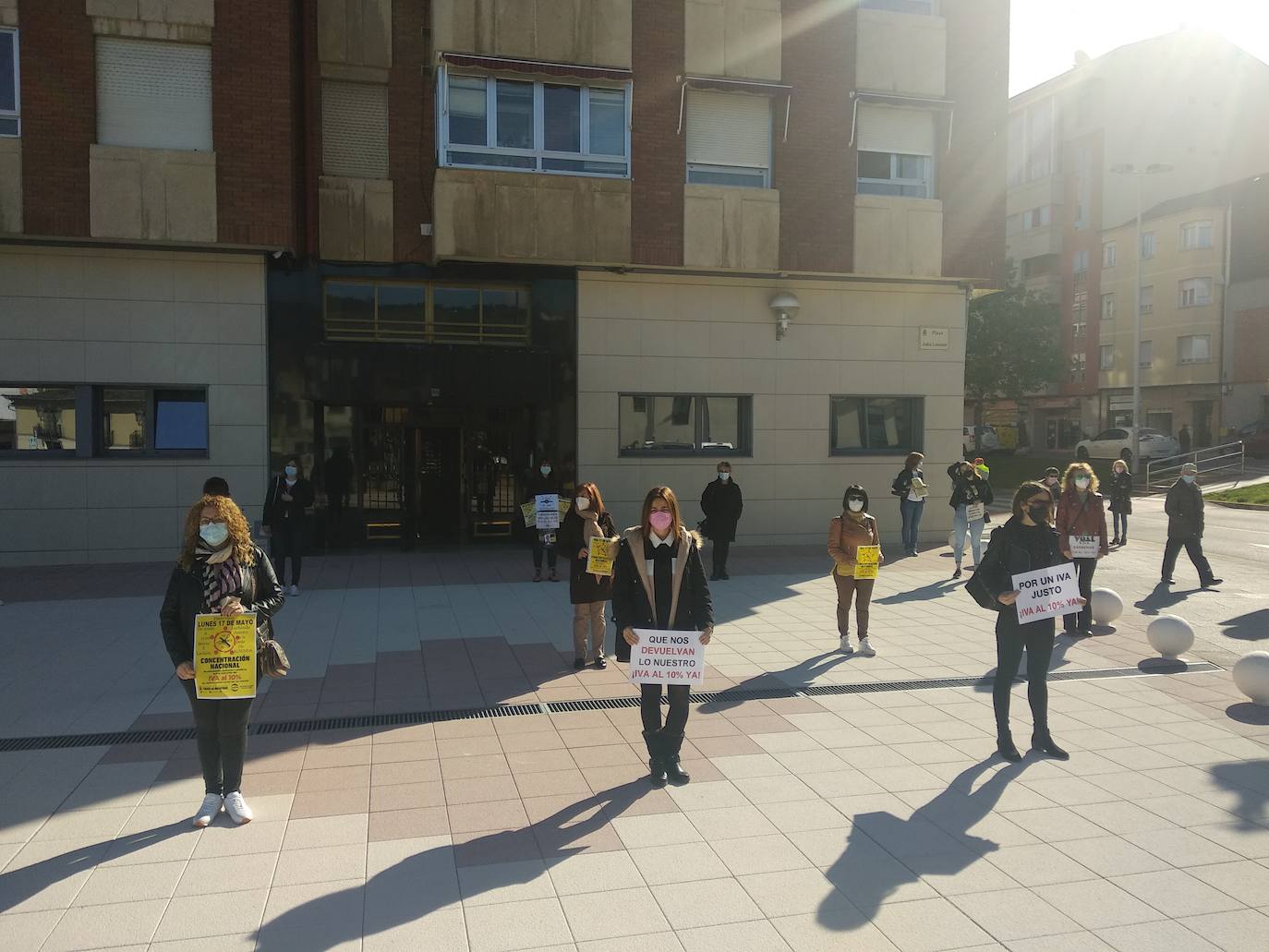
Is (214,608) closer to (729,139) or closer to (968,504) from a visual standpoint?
(968,504)

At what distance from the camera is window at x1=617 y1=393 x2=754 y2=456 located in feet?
58.3

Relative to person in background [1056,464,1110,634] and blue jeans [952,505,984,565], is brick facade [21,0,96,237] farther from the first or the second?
person in background [1056,464,1110,634]

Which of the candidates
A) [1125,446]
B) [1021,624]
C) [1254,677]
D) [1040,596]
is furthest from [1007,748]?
[1125,446]

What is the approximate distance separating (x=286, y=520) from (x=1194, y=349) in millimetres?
48049

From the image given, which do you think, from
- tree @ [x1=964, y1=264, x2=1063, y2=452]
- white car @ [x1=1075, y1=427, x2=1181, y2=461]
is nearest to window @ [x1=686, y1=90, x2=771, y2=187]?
white car @ [x1=1075, y1=427, x2=1181, y2=461]

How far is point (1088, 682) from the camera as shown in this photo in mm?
8766

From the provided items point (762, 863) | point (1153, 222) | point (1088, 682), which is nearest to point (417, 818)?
point (762, 863)

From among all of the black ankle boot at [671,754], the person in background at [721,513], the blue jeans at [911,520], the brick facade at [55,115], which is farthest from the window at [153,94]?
the black ankle boot at [671,754]

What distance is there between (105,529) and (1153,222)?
50908 millimetres

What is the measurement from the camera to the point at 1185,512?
14.2 meters

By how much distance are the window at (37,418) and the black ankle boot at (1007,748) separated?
14.9 meters

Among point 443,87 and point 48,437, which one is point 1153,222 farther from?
point 48,437

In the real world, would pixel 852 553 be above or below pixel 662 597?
below

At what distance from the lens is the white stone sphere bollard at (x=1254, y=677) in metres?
7.95
